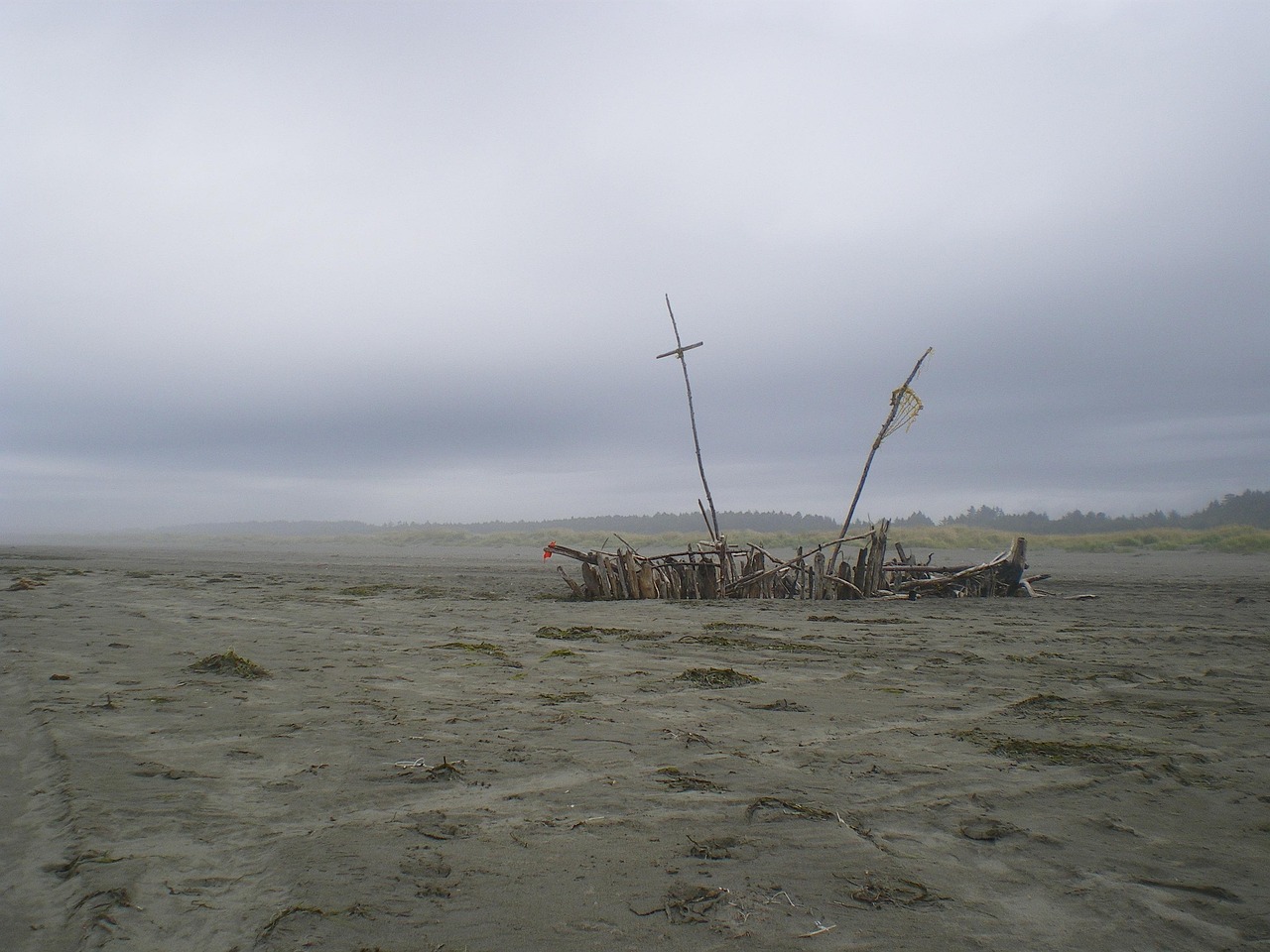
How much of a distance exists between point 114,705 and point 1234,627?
41.5ft

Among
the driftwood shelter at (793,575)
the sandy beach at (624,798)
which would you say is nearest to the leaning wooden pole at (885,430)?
the driftwood shelter at (793,575)

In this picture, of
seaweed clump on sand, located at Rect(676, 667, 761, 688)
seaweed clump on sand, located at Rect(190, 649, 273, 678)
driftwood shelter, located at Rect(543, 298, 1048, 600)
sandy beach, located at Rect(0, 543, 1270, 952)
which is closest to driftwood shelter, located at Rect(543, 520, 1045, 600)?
driftwood shelter, located at Rect(543, 298, 1048, 600)

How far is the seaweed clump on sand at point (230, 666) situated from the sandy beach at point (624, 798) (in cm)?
11

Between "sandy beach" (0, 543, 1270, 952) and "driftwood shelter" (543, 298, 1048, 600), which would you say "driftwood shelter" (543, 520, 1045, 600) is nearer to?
"driftwood shelter" (543, 298, 1048, 600)

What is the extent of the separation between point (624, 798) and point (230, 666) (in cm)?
419

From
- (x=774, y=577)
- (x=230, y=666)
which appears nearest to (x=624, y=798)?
(x=230, y=666)

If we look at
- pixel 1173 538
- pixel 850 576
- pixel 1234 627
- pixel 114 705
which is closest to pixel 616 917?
pixel 114 705

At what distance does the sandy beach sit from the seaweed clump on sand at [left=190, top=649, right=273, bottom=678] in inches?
4.3

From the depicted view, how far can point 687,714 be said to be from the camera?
196 inches

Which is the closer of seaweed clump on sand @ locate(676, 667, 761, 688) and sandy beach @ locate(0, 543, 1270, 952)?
sandy beach @ locate(0, 543, 1270, 952)

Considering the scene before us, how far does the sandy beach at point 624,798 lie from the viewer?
94.7 inches

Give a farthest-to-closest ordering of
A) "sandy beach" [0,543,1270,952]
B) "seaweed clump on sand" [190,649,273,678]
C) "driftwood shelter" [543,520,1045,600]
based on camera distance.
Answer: "driftwood shelter" [543,520,1045,600] → "seaweed clump on sand" [190,649,273,678] → "sandy beach" [0,543,1270,952]

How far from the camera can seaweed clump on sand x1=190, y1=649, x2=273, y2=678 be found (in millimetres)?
5820

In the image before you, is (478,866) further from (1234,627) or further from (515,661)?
(1234,627)
